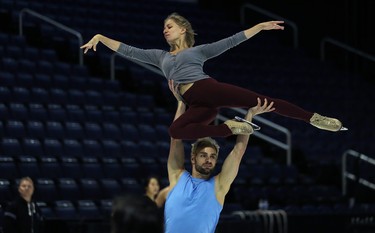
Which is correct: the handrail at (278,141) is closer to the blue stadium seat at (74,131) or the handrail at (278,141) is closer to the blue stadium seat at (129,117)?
the blue stadium seat at (129,117)

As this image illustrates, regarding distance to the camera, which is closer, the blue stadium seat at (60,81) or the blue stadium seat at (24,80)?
the blue stadium seat at (24,80)

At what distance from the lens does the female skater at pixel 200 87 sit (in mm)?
5621

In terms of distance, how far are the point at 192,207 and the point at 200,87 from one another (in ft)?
2.76

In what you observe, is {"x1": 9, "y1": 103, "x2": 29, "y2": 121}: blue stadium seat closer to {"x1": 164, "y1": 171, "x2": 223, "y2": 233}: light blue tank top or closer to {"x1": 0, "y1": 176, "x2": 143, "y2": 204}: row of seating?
{"x1": 0, "y1": 176, "x2": 143, "y2": 204}: row of seating

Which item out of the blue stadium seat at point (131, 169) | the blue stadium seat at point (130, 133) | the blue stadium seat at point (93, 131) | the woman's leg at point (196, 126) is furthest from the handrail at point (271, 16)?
the woman's leg at point (196, 126)

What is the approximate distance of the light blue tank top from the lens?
5395 millimetres

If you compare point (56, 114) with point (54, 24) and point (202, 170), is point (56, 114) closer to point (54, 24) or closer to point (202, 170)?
point (54, 24)

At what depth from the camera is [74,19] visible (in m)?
18.9

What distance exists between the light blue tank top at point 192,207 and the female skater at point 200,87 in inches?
12.8

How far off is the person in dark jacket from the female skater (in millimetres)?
4477

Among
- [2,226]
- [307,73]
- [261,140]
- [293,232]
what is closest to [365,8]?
[307,73]

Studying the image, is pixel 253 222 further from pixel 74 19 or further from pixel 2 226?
pixel 74 19

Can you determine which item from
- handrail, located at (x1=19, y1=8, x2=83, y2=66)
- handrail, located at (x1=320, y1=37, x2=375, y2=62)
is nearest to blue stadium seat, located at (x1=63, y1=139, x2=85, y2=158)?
handrail, located at (x1=19, y1=8, x2=83, y2=66)

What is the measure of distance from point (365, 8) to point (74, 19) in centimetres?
797
